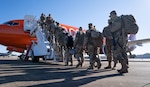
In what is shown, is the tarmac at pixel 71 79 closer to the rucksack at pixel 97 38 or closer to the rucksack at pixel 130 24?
the rucksack at pixel 130 24

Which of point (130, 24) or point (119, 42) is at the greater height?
point (130, 24)

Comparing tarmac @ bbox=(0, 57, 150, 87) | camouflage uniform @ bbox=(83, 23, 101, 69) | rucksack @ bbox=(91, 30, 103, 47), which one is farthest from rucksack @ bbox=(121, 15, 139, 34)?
camouflage uniform @ bbox=(83, 23, 101, 69)

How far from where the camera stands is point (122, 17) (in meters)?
9.14

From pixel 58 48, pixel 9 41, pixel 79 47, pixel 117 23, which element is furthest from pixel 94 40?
pixel 9 41

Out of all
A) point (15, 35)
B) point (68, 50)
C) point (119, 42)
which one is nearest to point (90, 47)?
point (119, 42)

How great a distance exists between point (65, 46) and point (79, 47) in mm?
1397

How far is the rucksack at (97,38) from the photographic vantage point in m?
11.3

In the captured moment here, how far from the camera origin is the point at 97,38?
1160 cm

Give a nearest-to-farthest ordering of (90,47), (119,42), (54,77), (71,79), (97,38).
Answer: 1. (71,79)
2. (54,77)
3. (119,42)
4. (90,47)
5. (97,38)

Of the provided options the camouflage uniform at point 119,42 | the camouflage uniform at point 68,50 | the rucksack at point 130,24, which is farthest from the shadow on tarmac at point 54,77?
the camouflage uniform at point 68,50

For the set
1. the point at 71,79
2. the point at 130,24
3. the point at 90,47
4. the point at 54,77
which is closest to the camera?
the point at 71,79

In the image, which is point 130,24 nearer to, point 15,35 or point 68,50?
point 68,50

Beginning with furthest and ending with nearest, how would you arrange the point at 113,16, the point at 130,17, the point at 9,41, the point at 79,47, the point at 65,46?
the point at 9,41
the point at 65,46
the point at 79,47
the point at 113,16
the point at 130,17

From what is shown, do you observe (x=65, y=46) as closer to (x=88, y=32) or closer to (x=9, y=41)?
(x=88, y=32)
